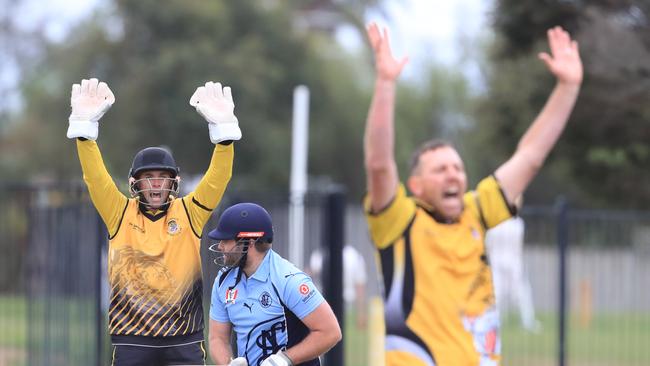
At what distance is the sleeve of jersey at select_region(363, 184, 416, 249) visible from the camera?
5.86m

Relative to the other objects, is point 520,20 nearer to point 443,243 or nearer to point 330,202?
point 330,202

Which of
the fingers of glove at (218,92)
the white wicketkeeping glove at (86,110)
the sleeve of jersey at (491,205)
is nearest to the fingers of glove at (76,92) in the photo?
the white wicketkeeping glove at (86,110)

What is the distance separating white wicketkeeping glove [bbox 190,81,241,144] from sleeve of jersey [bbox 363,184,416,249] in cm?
86

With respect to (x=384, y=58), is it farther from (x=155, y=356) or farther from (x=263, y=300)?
(x=155, y=356)

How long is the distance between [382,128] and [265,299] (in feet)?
3.45

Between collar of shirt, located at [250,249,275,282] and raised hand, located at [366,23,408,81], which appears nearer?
collar of shirt, located at [250,249,275,282]

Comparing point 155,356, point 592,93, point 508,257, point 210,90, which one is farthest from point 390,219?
point 508,257

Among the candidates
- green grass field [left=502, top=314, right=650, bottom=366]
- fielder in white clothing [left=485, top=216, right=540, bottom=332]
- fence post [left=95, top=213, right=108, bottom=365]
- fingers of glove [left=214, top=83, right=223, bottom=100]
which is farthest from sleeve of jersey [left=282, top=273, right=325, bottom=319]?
green grass field [left=502, top=314, right=650, bottom=366]

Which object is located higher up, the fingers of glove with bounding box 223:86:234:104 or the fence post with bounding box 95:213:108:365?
the fingers of glove with bounding box 223:86:234:104

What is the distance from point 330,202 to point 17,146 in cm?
3295

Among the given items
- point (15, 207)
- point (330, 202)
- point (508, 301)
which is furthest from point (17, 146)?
point (330, 202)

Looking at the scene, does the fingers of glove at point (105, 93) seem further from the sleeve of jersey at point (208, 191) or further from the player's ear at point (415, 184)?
the player's ear at point (415, 184)

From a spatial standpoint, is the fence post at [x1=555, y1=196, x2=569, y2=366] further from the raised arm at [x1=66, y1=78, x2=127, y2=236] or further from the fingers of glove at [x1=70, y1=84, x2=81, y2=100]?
the fingers of glove at [x1=70, y1=84, x2=81, y2=100]

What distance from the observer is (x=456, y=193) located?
604 cm
